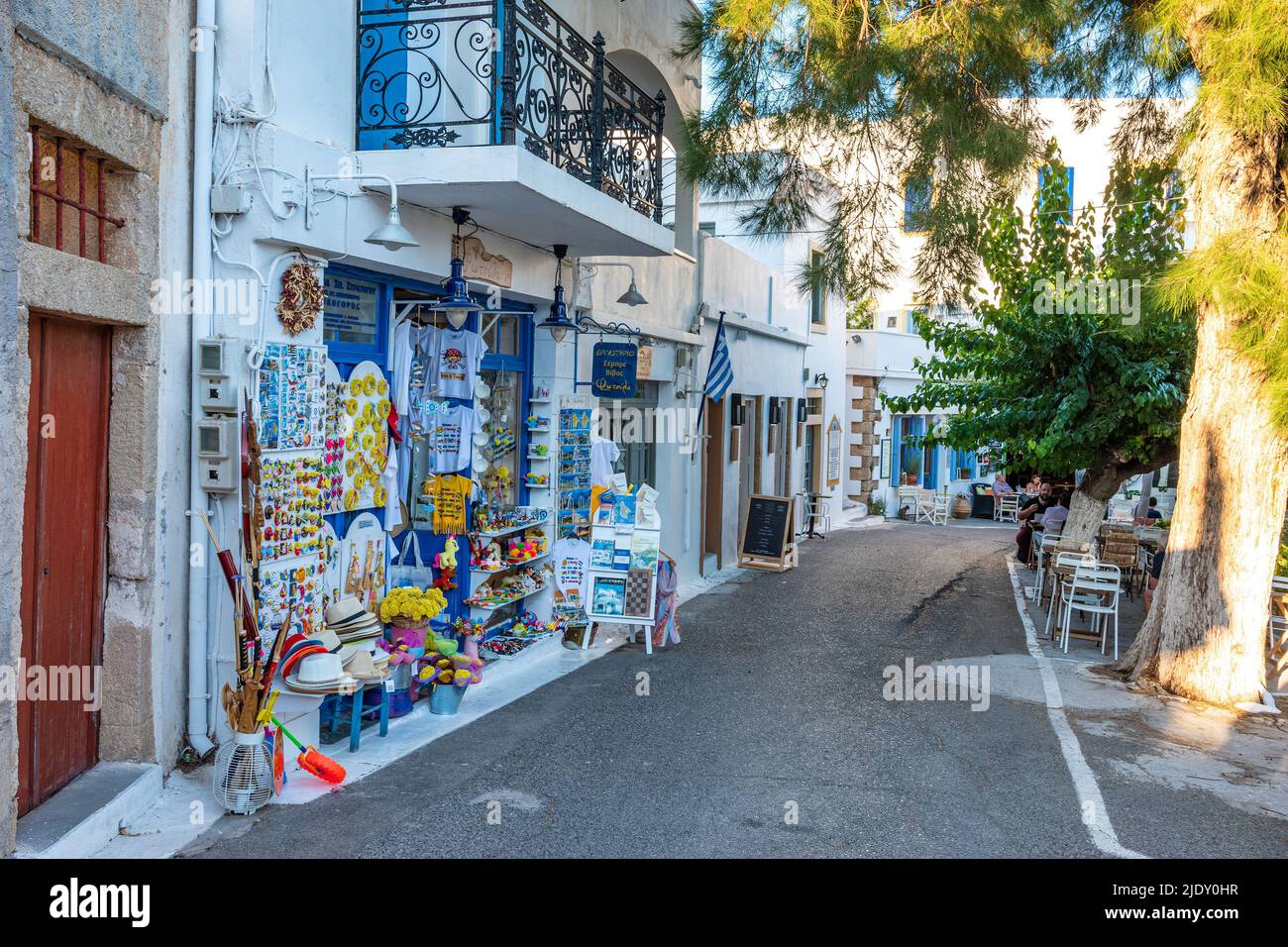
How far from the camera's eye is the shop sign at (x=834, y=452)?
25312 mm

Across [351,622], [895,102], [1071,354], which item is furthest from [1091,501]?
[351,622]

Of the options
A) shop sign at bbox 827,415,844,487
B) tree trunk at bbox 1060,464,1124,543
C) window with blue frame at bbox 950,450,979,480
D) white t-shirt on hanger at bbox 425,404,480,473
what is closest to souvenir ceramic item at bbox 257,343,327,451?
white t-shirt on hanger at bbox 425,404,480,473

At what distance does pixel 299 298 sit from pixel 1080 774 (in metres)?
5.52

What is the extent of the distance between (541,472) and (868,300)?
12.6 feet

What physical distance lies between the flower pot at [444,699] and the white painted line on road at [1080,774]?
160 inches

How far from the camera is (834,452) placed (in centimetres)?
2600

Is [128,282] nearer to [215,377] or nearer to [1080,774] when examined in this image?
A: [215,377]

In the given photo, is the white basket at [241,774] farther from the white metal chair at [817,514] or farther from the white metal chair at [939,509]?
the white metal chair at [939,509]

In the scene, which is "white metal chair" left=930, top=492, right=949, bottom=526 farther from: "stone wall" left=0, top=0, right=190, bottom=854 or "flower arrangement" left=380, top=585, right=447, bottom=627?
"stone wall" left=0, top=0, right=190, bottom=854

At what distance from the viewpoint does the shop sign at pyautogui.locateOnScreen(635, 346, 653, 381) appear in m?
12.7

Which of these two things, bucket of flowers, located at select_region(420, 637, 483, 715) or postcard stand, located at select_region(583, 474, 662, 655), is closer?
bucket of flowers, located at select_region(420, 637, 483, 715)

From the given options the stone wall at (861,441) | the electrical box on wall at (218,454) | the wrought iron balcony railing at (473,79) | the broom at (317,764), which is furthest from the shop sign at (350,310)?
the stone wall at (861,441)

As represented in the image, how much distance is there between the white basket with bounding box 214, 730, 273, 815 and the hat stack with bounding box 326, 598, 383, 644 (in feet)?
4.14

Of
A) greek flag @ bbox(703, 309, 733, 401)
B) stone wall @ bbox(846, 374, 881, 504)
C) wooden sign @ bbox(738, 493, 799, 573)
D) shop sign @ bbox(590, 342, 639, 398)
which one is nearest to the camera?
shop sign @ bbox(590, 342, 639, 398)
